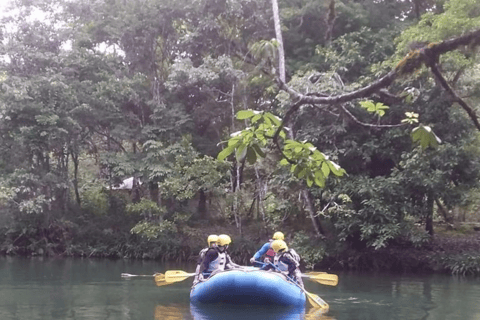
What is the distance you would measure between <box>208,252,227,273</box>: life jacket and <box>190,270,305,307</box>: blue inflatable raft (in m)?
0.54

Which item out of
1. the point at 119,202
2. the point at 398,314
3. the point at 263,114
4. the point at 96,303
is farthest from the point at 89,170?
the point at 263,114

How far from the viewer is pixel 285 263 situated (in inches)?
377

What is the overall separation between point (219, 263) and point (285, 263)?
113 centimetres

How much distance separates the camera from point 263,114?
6.14 ft

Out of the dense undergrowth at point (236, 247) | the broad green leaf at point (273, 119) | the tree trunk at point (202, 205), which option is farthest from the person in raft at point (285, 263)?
the tree trunk at point (202, 205)

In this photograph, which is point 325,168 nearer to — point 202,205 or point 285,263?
point 285,263

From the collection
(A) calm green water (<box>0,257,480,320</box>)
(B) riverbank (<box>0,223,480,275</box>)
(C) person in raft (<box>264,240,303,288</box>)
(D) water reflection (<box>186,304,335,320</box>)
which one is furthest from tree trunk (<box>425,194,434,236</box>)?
(D) water reflection (<box>186,304,335,320</box>)

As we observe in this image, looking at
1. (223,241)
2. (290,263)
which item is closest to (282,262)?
(290,263)

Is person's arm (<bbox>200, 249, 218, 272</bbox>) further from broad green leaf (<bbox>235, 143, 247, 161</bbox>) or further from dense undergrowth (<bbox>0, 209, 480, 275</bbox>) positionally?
broad green leaf (<bbox>235, 143, 247, 161</bbox>)

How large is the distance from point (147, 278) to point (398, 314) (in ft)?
20.3

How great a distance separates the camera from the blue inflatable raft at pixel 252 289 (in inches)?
349

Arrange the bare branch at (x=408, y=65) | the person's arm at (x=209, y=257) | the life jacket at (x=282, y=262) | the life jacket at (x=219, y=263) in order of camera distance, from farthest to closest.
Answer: the person's arm at (x=209, y=257)
the life jacket at (x=219, y=263)
the life jacket at (x=282, y=262)
the bare branch at (x=408, y=65)

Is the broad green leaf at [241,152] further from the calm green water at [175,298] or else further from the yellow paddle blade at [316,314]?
the yellow paddle blade at [316,314]

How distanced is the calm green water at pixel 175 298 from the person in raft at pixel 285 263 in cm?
59
